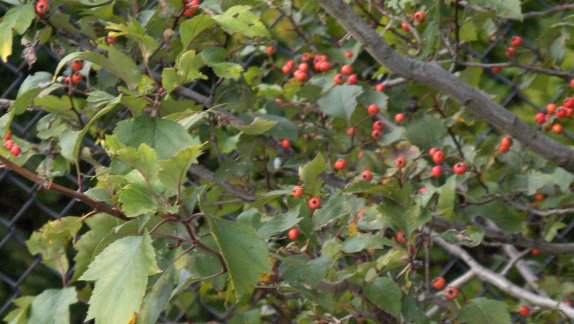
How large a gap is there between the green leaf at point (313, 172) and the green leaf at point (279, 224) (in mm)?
131

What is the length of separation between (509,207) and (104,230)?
Answer: 818 millimetres

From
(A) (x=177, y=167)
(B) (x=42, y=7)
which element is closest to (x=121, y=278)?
(A) (x=177, y=167)

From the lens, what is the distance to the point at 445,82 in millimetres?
1597

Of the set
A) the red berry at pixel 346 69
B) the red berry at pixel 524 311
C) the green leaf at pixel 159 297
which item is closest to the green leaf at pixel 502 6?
the red berry at pixel 346 69

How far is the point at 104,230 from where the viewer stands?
152cm

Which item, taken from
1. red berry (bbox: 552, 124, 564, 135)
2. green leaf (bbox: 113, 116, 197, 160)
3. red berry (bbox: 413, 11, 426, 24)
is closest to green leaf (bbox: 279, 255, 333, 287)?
green leaf (bbox: 113, 116, 197, 160)

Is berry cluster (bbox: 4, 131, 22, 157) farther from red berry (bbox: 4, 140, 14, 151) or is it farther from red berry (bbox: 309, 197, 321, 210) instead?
red berry (bbox: 309, 197, 321, 210)

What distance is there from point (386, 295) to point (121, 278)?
1.73 ft

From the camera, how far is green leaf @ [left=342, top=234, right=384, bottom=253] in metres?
1.41

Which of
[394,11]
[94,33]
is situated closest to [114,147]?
[94,33]

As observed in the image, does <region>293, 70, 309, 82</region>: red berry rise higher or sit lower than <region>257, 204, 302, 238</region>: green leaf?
lower

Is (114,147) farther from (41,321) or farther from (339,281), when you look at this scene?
(41,321)

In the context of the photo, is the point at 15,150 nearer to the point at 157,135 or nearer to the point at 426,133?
the point at 157,135

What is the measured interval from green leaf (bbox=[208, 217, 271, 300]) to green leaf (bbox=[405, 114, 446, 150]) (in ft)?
2.23
